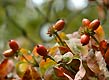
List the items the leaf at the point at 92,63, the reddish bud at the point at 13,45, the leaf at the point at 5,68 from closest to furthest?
the leaf at the point at 92,63 → the reddish bud at the point at 13,45 → the leaf at the point at 5,68

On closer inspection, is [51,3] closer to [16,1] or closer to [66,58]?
[16,1]

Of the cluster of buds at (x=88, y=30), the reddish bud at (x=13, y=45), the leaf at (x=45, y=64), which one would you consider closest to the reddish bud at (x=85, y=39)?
the cluster of buds at (x=88, y=30)

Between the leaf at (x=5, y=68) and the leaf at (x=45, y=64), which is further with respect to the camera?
the leaf at (x=5, y=68)

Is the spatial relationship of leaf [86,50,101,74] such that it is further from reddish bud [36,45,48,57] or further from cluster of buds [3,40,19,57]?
cluster of buds [3,40,19,57]

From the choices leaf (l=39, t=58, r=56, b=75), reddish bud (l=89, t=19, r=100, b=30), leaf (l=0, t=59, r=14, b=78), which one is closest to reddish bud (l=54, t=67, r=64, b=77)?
leaf (l=39, t=58, r=56, b=75)

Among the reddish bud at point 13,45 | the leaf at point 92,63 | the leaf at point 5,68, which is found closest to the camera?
the leaf at point 92,63

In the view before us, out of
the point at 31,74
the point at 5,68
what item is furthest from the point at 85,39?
the point at 5,68

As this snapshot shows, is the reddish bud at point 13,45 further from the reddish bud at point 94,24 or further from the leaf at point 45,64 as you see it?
the reddish bud at point 94,24

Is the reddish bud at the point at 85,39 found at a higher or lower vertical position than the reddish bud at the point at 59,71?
higher

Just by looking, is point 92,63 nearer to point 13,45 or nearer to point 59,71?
point 59,71

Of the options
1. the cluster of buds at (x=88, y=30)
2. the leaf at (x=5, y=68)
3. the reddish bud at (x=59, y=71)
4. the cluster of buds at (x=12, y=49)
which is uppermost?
the cluster of buds at (x=88, y=30)
